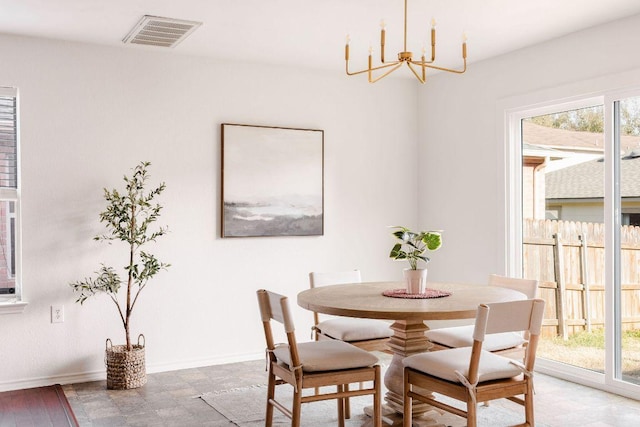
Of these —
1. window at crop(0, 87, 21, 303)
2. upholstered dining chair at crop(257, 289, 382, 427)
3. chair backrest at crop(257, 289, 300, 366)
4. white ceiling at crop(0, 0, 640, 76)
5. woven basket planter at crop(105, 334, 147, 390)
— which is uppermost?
white ceiling at crop(0, 0, 640, 76)

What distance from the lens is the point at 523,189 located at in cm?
500

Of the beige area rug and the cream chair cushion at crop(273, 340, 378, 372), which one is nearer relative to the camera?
the cream chair cushion at crop(273, 340, 378, 372)

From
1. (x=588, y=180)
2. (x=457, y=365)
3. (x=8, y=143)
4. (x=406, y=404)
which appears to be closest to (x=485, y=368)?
(x=457, y=365)

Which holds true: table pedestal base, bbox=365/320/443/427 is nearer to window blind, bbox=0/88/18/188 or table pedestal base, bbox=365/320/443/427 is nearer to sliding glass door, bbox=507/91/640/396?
sliding glass door, bbox=507/91/640/396

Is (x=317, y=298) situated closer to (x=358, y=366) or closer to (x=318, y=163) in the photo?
(x=358, y=366)

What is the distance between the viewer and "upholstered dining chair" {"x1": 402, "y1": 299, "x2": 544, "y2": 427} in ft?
9.14

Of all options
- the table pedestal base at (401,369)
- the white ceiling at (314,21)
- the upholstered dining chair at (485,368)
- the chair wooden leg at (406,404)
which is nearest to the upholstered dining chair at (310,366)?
the chair wooden leg at (406,404)

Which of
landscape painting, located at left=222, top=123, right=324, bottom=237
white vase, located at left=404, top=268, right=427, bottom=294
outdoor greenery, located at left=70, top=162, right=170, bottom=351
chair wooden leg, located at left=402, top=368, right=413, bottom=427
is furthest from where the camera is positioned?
landscape painting, located at left=222, top=123, right=324, bottom=237

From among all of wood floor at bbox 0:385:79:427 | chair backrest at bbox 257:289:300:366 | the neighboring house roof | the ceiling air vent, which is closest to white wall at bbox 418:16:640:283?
the neighboring house roof

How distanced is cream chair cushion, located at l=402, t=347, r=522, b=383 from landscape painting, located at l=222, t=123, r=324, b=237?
2.36 meters

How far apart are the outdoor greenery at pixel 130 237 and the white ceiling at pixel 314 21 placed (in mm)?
1006

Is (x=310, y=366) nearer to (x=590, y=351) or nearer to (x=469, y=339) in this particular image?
(x=469, y=339)

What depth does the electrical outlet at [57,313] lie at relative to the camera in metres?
4.54

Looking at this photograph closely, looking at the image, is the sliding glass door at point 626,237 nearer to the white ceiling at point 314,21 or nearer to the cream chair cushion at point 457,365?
the white ceiling at point 314,21
